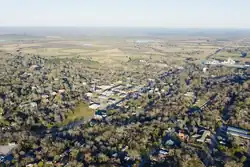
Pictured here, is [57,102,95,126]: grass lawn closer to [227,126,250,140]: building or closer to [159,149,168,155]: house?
[159,149,168,155]: house

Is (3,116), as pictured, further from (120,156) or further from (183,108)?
(183,108)

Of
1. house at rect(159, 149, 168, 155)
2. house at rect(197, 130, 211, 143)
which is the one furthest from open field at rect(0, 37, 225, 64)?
house at rect(159, 149, 168, 155)

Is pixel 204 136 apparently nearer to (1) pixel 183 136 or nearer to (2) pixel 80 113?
(1) pixel 183 136

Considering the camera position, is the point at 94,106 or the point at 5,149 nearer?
the point at 5,149

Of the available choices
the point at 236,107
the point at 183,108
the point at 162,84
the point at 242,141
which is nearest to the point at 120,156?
the point at 242,141

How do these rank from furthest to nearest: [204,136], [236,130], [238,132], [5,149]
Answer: [236,130] → [238,132] → [204,136] → [5,149]

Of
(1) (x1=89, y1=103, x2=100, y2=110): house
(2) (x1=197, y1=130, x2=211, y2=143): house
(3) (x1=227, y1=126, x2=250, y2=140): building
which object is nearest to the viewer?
(2) (x1=197, y1=130, x2=211, y2=143): house

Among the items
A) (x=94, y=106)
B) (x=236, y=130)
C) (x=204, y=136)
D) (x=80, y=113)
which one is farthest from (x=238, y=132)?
(x=80, y=113)

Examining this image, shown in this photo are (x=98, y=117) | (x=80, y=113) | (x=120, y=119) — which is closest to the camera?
(x=120, y=119)

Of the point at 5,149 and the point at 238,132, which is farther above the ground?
the point at 238,132

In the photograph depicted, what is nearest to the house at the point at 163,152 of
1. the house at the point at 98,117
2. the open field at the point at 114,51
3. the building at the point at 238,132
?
the building at the point at 238,132

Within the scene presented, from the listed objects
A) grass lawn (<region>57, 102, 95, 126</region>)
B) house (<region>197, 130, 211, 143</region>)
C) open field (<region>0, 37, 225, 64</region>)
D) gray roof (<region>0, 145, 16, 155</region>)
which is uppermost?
Answer: open field (<region>0, 37, 225, 64</region>)

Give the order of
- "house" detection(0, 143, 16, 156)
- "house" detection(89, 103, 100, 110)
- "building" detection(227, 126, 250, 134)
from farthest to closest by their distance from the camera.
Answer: "house" detection(89, 103, 100, 110), "building" detection(227, 126, 250, 134), "house" detection(0, 143, 16, 156)
